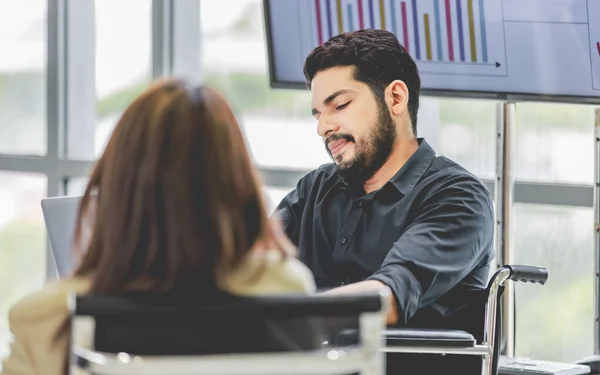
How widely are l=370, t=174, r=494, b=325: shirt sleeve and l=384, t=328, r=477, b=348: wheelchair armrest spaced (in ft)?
0.19

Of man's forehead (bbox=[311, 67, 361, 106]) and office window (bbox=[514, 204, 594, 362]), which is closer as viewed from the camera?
man's forehead (bbox=[311, 67, 361, 106])

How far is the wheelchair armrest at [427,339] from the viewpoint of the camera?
207 centimetres

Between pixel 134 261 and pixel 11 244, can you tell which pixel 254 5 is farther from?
pixel 134 261

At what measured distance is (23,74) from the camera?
15.1 ft

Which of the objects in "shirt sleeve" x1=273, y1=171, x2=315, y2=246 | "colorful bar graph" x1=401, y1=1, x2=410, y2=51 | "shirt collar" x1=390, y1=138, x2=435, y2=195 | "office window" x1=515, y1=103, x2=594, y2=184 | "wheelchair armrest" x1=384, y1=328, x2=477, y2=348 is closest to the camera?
"wheelchair armrest" x1=384, y1=328, x2=477, y2=348

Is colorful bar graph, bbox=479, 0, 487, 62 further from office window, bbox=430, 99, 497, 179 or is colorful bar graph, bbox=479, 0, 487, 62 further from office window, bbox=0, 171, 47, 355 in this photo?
office window, bbox=0, 171, 47, 355

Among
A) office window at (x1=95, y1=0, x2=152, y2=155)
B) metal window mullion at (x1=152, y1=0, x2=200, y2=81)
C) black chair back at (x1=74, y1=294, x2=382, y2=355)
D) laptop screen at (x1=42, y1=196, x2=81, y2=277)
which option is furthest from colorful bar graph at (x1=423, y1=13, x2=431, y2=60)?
black chair back at (x1=74, y1=294, x2=382, y2=355)

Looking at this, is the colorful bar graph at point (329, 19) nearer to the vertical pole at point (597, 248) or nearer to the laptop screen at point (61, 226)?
the vertical pole at point (597, 248)

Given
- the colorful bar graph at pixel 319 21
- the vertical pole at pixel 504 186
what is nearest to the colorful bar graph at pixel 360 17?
the colorful bar graph at pixel 319 21

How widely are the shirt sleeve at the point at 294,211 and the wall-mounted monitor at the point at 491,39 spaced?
51cm

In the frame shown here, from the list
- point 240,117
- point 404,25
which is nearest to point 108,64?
point 240,117

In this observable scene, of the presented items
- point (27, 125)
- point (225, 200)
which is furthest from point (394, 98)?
point (27, 125)

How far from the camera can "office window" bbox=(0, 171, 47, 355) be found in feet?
15.2

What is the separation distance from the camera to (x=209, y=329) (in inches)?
51.3
